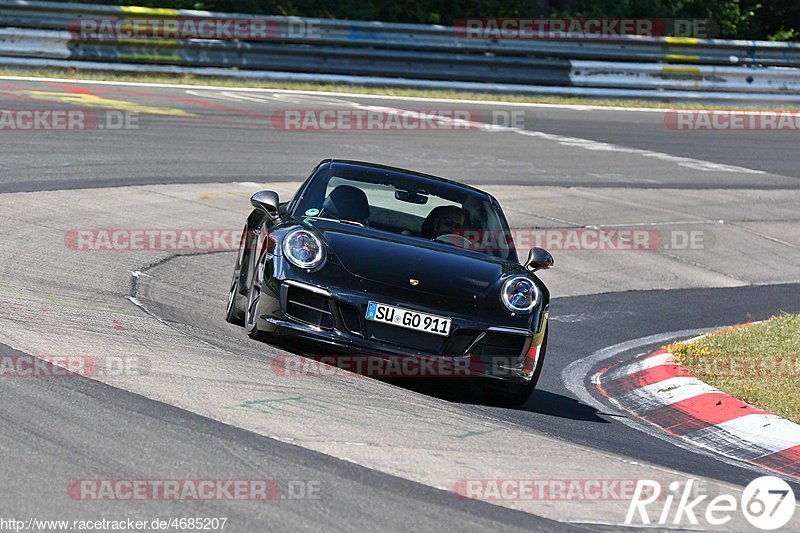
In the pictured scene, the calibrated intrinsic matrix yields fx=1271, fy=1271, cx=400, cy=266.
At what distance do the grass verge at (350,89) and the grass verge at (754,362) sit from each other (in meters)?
13.1

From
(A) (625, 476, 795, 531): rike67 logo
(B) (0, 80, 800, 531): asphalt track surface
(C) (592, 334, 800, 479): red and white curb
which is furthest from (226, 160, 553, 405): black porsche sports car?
(A) (625, 476, 795, 531): rike67 logo

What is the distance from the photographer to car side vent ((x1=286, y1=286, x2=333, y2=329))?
23.2ft

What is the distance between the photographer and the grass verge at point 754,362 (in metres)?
8.09

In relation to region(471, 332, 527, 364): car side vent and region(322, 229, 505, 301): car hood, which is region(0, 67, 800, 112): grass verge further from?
region(471, 332, 527, 364): car side vent

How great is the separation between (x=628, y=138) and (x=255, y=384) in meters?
16.2

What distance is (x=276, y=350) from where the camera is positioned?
24.1ft

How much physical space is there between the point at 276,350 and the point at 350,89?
51.9 feet

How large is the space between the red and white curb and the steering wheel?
1.44m

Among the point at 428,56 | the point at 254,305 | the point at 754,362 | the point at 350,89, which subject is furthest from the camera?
the point at 428,56

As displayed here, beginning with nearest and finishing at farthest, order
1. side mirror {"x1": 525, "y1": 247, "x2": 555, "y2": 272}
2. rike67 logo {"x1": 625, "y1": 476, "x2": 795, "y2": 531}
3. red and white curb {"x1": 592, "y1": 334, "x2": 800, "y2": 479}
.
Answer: rike67 logo {"x1": 625, "y1": 476, "x2": 795, "y2": 531}
red and white curb {"x1": 592, "y1": 334, "x2": 800, "y2": 479}
side mirror {"x1": 525, "y1": 247, "x2": 555, "y2": 272}

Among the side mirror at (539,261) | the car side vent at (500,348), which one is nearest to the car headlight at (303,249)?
the car side vent at (500,348)

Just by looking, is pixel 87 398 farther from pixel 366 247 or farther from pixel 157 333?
pixel 366 247

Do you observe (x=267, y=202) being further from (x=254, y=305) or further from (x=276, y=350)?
(x=276, y=350)

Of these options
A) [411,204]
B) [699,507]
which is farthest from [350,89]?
[699,507]
